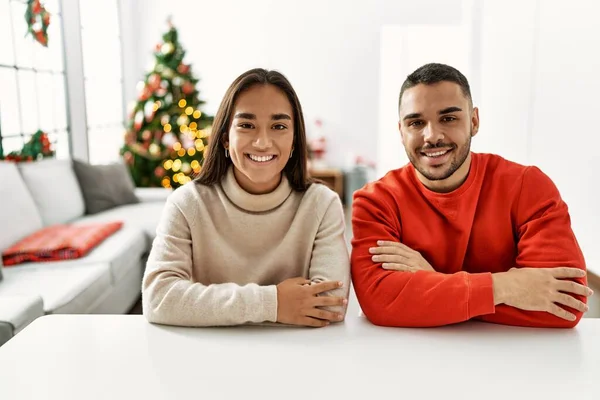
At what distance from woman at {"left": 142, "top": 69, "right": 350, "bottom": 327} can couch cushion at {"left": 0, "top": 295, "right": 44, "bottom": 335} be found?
0.71m

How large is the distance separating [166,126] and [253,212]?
4.09m

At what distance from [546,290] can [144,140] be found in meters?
4.59

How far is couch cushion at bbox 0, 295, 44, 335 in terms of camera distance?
1.78 meters

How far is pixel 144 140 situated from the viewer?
5293 millimetres

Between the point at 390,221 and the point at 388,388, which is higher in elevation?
the point at 390,221

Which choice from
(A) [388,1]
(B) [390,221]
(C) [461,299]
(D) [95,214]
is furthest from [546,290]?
(A) [388,1]

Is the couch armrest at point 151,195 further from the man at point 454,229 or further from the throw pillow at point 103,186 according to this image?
the man at point 454,229

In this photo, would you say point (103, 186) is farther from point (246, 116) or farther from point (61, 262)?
point (246, 116)

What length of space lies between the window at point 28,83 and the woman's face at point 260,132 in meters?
2.66

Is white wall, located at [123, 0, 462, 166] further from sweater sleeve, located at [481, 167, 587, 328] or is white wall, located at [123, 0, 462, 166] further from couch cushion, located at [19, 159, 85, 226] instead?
sweater sleeve, located at [481, 167, 587, 328]

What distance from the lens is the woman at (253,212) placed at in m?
1.39

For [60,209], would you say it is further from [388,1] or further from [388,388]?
[388,1]

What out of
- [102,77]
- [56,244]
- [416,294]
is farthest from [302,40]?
[416,294]

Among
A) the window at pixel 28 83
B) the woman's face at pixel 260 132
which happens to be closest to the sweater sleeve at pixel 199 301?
the woman's face at pixel 260 132
